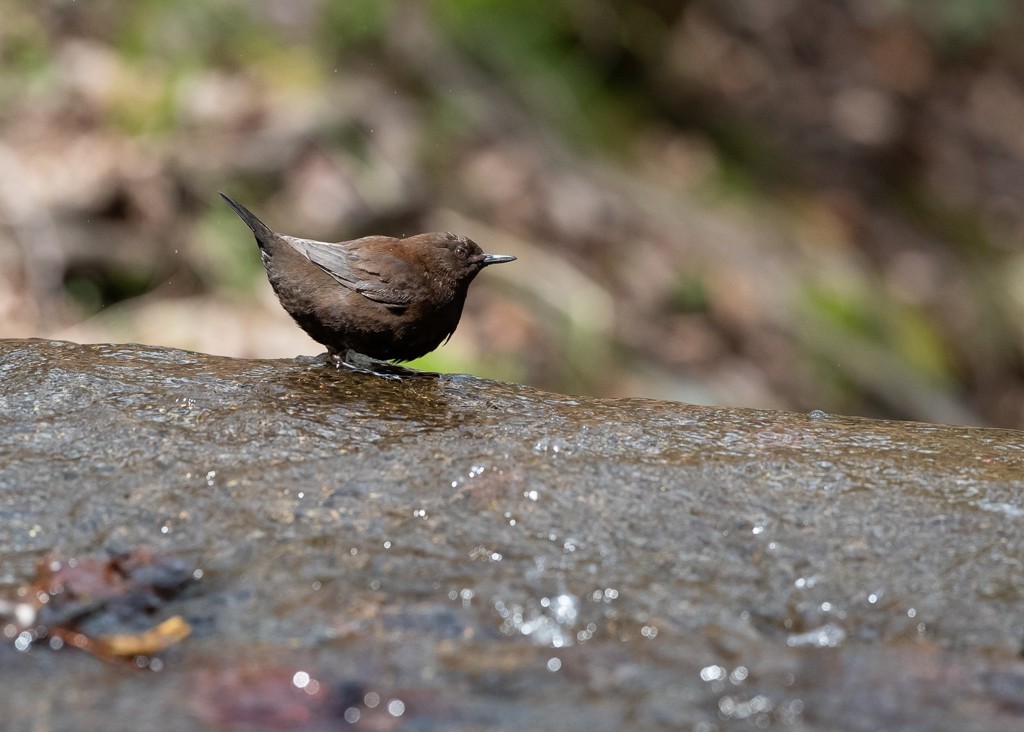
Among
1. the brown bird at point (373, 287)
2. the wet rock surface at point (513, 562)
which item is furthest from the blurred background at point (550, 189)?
the wet rock surface at point (513, 562)

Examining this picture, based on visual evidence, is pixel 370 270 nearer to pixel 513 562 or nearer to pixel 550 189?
pixel 513 562

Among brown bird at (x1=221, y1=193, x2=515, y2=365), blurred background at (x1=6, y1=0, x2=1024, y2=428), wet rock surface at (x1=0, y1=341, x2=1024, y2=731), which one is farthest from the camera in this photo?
blurred background at (x1=6, y1=0, x2=1024, y2=428)

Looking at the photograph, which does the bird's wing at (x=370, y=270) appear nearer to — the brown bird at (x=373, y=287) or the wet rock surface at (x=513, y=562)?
the brown bird at (x=373, y=287)

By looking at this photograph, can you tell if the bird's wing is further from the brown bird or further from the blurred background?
the blurred background

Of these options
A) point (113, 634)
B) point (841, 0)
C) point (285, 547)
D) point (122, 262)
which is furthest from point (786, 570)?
point (841, 0)

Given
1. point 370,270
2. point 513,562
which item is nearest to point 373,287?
point 370,270

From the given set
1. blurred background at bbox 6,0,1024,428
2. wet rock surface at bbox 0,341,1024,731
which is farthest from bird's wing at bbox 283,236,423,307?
blurred background at bbox 6,0,1024,428
